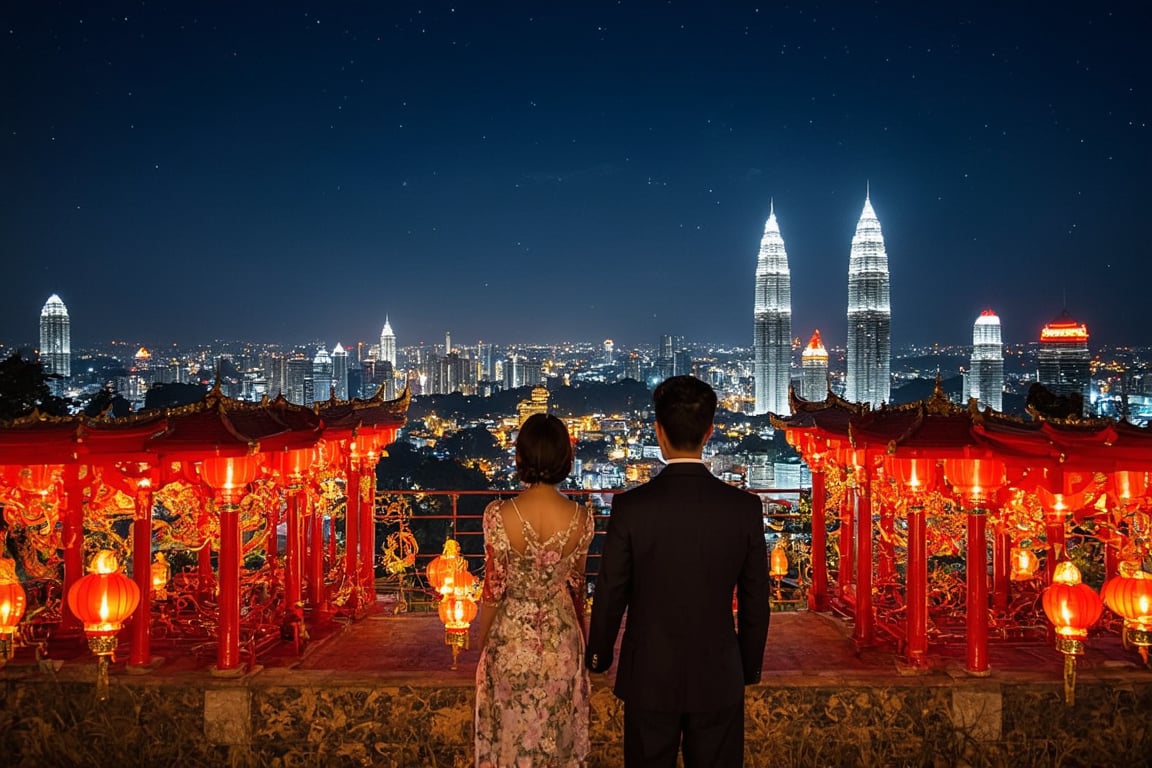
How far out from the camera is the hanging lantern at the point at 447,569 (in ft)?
17.2

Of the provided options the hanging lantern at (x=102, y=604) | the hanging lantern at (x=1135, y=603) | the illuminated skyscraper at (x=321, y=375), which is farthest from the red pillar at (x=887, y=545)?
the illuminated skyscraper at (x=321, y=375)

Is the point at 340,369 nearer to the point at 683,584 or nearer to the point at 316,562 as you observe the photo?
the point at 316,562

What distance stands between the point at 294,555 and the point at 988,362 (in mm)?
54640

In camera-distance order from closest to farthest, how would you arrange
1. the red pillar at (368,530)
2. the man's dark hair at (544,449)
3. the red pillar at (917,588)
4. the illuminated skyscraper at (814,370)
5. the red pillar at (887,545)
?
1. the man's dark hair at (544,449)
2. the red pillar at (917,588)
3. the red pillar at (887,545)
4. the red pillar at (368,530)
5. the illuminated skyscraper at (814,370)

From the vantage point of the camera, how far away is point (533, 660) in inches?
115

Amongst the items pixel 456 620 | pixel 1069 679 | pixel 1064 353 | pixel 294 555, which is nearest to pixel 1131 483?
pixel 1069 679

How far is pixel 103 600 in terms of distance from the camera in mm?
4363

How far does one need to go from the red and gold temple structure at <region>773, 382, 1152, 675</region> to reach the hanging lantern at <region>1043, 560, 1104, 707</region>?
2 cm

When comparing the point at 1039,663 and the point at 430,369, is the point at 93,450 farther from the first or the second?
the point at 430,369

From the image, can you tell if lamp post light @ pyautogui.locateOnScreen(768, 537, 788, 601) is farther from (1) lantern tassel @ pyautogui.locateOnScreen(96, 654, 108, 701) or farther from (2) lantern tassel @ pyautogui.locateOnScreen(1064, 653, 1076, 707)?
(1) lantern tassel @ pyautogui.locateOnScreen(96, 654, 108, 701)

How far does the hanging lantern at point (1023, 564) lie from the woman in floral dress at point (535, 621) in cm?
457

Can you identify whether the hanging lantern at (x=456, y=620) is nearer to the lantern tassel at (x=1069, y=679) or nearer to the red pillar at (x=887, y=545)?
the red pillar at (x=887, y=545)

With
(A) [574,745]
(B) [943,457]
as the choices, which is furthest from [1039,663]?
(A) [574,745]

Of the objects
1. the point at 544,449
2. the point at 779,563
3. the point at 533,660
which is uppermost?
the point at 544,449
